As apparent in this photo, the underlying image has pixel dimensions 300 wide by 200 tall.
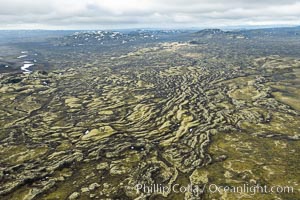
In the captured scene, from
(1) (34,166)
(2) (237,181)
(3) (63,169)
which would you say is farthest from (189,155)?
(1) (34,166)

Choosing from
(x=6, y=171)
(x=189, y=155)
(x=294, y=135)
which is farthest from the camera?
(x=294, y=135)

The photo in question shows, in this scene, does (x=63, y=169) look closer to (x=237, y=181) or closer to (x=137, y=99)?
(x=237, y=181)

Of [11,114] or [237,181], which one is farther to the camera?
[11,114]

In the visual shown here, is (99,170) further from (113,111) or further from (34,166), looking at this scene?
(113,111)

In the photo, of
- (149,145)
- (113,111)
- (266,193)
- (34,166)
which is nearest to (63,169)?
(34,166)

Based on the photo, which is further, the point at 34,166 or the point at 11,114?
the point at 11,114

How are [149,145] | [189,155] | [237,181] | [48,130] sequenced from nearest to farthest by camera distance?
[237,181] < [189,155] < [149,145] < [48,130]
